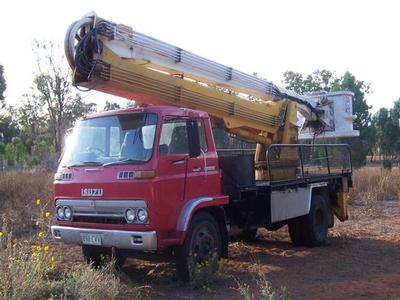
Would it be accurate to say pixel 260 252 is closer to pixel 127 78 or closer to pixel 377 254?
pixel 377 254

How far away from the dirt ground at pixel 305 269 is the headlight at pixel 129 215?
1028 millimetres

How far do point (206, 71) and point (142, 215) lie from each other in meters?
3.63

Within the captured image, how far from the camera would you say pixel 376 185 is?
20453mm

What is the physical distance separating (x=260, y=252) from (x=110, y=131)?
435 centimetres

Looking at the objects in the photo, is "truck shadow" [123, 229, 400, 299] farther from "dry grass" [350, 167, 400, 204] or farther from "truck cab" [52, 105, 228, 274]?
"dry grass" [350, 167, 400, 204]

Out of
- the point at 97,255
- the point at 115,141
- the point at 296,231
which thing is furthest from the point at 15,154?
the point at 115,141

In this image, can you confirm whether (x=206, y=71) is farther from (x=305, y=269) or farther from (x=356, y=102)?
(x=356, y=102)

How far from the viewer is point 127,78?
25.8ft

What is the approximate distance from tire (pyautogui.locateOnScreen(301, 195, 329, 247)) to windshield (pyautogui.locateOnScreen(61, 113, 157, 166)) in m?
4.72

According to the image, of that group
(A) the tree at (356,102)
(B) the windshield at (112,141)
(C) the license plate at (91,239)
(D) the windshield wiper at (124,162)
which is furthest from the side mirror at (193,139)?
(A) the tree at (356,102)

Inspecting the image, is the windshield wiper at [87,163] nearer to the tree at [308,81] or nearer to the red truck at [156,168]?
the red truck at [156,168]

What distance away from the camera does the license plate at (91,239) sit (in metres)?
7.20

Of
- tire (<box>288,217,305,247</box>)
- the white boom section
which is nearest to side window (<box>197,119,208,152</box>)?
the white boom section

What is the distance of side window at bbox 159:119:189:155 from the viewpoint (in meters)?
7.33
